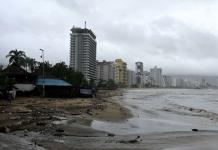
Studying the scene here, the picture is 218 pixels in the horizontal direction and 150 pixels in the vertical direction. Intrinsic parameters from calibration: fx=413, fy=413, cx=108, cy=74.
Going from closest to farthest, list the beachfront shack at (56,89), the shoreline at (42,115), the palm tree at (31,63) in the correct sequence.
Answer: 1. the shoreline at (42,115)
2. the beachfront shack at (56,89)
3. the palm tree at (31,63)

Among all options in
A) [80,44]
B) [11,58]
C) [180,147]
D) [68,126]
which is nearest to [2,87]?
[68,126]

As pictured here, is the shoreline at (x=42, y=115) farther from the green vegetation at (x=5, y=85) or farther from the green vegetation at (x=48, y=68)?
the green vegetation at (x=48, y=68)

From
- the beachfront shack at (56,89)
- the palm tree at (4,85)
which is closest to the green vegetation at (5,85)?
the palm tree at (4,85)

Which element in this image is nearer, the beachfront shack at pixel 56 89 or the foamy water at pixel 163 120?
the foamy water at pixel 163 120

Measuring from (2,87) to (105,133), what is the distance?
27179mm

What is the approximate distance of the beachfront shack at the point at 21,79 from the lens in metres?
61.4

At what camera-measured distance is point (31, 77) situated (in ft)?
212

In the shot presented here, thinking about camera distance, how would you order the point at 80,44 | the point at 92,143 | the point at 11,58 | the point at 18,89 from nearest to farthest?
the point at 92,143, the point at 18,89, the point at 11,58, the point at 80,44

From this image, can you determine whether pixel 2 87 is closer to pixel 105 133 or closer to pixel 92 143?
pixel 105 133

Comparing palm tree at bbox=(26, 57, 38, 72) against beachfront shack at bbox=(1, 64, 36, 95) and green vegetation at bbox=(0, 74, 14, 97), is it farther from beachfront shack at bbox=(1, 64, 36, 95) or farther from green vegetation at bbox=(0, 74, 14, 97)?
green vegetation at bbox=(0, 74, 14, 97)

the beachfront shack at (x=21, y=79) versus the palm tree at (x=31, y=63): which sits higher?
the palm tree at (x=31, y=63)

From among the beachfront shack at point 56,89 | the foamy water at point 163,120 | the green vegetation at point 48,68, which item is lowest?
the foamy water at point 163,120

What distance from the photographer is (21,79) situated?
63438 millimetres

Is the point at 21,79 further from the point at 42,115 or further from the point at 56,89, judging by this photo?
the point at 42,115
